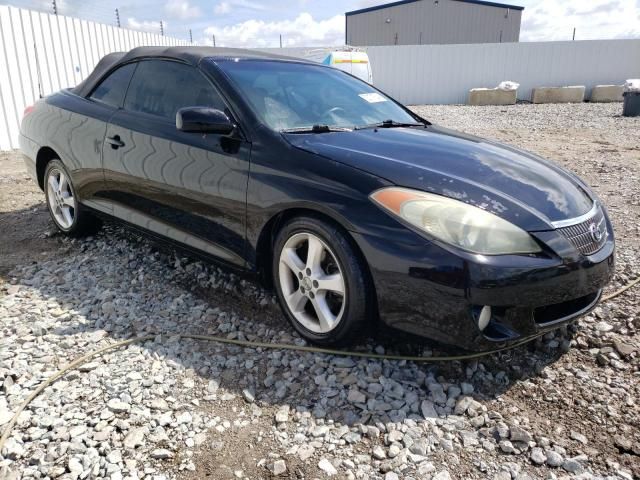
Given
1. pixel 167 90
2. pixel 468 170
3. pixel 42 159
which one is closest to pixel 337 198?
pixel 468 170

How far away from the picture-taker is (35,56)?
9250 mm

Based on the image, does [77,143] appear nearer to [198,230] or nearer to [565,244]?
[198,230]

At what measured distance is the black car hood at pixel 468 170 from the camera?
2326 millimetres

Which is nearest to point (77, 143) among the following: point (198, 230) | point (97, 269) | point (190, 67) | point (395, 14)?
point (97, 269)

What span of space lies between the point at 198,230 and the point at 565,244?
201cm

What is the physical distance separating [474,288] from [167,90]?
2.42 meters

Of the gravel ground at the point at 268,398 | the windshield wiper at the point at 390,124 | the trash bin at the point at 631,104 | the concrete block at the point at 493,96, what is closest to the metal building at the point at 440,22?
the concrete block at the point at 493,96

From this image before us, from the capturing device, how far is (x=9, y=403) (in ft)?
7.55

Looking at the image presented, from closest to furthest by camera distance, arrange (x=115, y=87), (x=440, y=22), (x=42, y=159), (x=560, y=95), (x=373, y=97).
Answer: (x=373, y=97)
(x=115, y=87)
(x=42, y=159)
(x=560, y=95)
(x=440, y=22)

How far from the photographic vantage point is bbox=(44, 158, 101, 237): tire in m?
4.16

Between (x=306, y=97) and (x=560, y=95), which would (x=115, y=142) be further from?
(x=560, y=95)

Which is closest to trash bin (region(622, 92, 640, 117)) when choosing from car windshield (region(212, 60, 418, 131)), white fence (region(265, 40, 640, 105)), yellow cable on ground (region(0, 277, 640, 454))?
white fence (region(265, 40, 640, 105))

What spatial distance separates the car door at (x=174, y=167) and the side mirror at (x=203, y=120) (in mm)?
100

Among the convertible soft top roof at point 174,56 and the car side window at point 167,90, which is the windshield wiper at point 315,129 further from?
the convertible soft top roof at point 174,56
